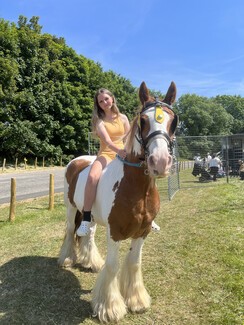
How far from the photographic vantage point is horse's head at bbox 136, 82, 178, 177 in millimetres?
2404

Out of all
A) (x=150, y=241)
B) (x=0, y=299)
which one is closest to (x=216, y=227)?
(x=150, y=241)

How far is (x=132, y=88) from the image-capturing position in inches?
2031

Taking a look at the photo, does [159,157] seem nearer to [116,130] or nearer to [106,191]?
[106,191]

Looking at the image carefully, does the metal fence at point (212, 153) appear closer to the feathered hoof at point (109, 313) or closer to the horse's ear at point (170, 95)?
the horse's ear at point (170, 95)

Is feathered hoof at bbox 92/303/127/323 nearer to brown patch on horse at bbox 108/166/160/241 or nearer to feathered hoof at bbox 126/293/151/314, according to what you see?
feathered hoof at bbox 126/293/151/314

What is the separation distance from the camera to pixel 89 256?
453 cm

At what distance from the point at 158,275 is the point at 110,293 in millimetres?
1188

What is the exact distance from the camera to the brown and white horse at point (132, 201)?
2621 millimetres

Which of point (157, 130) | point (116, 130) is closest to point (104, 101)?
point (116, 130)

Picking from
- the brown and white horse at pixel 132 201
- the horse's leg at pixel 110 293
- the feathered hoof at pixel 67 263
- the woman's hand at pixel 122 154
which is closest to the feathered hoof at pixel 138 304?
the brown and white horse at pixel 132 201

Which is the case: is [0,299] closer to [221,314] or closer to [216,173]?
[221,314]

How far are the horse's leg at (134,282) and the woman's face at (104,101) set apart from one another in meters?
1.56

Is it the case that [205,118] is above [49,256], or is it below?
above

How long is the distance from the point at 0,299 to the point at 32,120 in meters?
29.2
